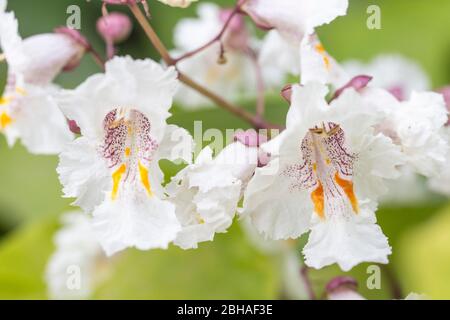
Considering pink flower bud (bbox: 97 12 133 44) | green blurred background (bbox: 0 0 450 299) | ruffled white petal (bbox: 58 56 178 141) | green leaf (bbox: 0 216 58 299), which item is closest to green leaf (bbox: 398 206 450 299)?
green blurred background (bbox: 0 0 450 299)

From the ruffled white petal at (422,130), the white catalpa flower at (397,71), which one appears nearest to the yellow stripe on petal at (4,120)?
the ruffled white petal at (422,130)

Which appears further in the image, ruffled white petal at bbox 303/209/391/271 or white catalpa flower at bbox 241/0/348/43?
white catalpa flower at bbox 241/0/348/43

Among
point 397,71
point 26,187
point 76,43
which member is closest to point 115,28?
point 76,43

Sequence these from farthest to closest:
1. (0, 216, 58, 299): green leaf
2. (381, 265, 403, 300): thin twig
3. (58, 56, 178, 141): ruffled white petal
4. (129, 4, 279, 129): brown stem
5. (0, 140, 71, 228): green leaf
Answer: (0, 140, 71, 228): green leaf → (0, 216, 58, 299): green leaf → (381, 265, 403, 300): thin twig → (129, 4, 279, 129): brown stem → (58, 56, 178, 141): ruffled white petal

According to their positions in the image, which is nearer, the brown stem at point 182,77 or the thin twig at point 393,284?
the brown stem at point 182,77

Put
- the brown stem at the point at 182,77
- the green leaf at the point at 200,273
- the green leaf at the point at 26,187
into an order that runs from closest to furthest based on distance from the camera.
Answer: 1. the brown stem at the point at 182,77
2. the green leaf at the point at 200,273
3. the green leaf at the point at 26,187

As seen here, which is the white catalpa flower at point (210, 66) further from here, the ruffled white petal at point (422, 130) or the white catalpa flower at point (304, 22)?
the ruffled white petal at point (422, 130)

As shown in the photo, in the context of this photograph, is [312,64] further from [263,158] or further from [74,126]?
[74,126]

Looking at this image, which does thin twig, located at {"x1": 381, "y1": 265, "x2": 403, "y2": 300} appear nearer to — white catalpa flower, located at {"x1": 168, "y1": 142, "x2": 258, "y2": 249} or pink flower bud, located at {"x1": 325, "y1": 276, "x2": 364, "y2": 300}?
pink flower bud, located at {"x1": 325, "y1": 276, "x2": 364, "y2": 300}
